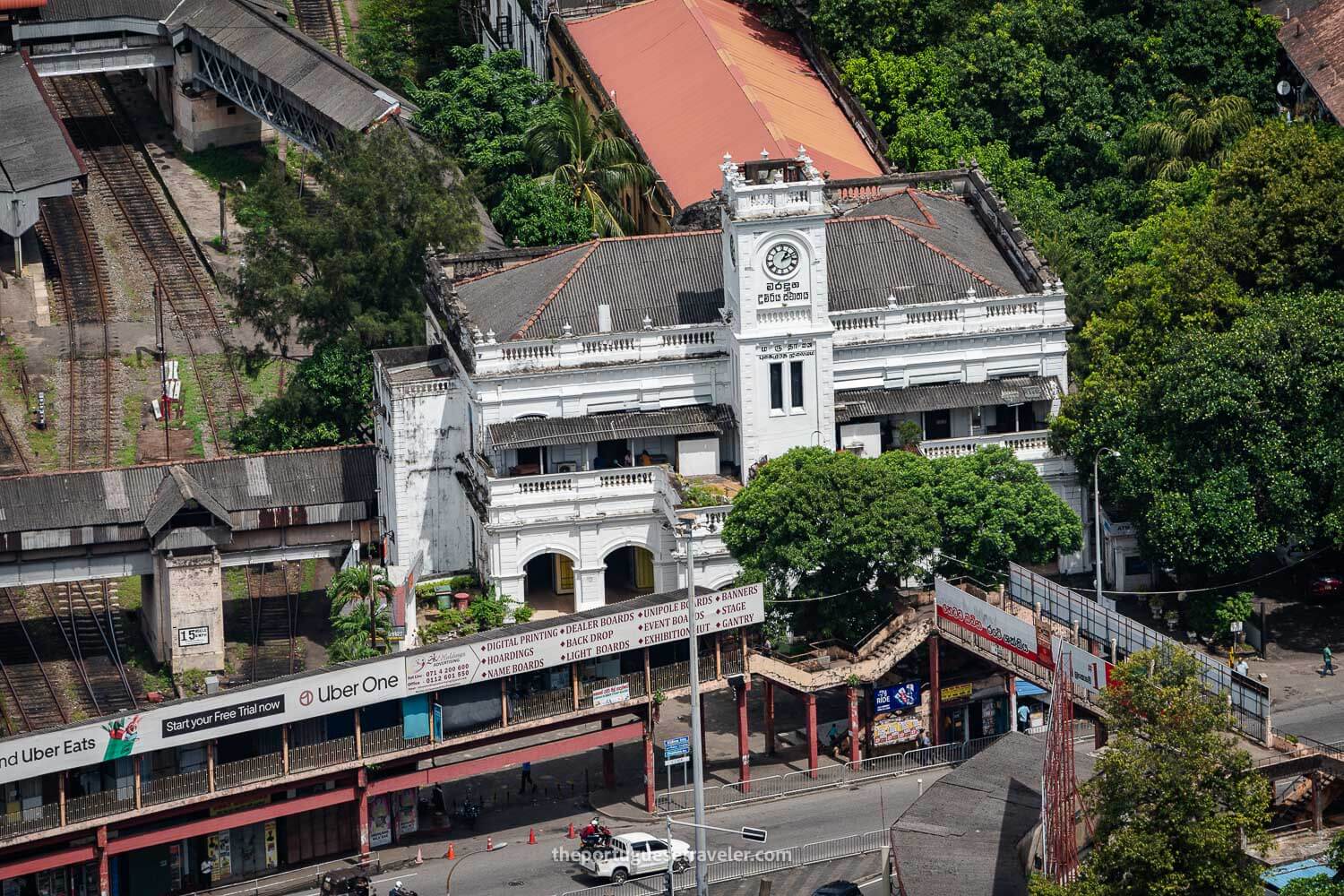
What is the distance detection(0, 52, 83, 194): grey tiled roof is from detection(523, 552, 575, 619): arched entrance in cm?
4635

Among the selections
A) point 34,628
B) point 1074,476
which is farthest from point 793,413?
point 34,628

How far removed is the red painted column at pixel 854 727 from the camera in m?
108

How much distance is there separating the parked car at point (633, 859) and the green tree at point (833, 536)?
46.2 feet

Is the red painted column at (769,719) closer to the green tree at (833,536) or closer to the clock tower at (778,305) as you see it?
the green tree at (833,536)

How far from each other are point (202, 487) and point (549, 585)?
1470 centimetres

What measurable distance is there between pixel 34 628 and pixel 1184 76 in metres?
62.6

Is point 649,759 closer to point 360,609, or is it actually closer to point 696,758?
point 696,758

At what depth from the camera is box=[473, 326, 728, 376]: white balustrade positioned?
119 meters

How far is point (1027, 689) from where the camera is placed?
110 m

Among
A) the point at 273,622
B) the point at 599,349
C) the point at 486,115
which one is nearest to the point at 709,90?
the point at 486,115

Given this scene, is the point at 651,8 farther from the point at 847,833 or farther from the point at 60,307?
the point at 847,833

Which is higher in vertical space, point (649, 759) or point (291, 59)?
point (291, 59)

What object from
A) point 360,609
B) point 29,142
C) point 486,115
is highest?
point 29,142

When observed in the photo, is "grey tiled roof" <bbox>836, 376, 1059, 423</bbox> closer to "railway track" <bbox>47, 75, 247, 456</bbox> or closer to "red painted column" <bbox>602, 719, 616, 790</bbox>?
"red painted column" <bbox>602, 719, 616, 790</bbox>
